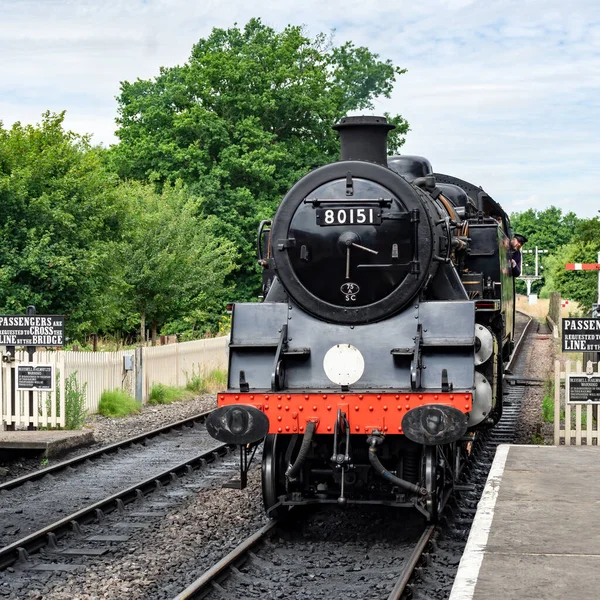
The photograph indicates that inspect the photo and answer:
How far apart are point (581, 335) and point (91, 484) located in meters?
5.98

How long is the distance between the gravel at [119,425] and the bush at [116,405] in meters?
0.14

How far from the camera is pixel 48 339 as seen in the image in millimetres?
12992

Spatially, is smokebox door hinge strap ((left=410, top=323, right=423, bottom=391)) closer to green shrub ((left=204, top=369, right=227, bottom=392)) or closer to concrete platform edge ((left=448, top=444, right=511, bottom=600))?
concrete platform edge ((left=448, top=444, right=511, bottom=600))

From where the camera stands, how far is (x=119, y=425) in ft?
49.8

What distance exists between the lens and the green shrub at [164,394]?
1819cm

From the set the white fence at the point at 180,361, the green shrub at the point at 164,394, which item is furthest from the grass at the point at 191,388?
the white fence at the point at 180,361

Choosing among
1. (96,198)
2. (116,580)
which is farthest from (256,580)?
(96,198)

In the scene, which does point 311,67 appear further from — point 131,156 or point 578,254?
point 578,254

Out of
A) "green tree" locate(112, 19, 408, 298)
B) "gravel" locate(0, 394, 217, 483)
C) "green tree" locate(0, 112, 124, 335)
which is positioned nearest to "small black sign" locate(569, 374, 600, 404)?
"gravel" locate(0, 394, 217, 483)

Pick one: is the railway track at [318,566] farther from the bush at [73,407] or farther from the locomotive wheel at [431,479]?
the bush at [73,407]

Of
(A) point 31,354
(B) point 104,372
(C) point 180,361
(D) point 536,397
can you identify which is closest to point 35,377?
(A) point 31,354

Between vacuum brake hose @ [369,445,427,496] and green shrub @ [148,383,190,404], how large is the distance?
11051 mm

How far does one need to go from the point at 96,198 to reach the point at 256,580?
48.6ft

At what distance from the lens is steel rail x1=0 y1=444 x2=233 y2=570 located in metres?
7.46
